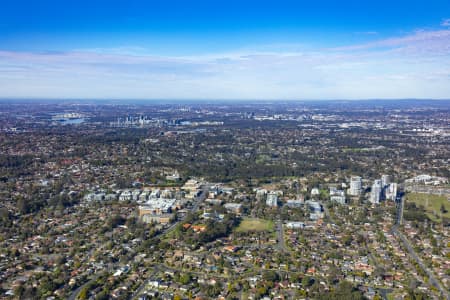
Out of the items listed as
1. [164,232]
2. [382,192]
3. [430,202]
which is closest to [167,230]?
[164,232]

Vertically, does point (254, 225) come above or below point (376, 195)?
below

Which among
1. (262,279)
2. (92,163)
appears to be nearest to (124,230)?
(262,279)

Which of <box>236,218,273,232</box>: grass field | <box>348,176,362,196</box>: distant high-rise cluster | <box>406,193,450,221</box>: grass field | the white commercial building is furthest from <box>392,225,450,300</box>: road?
<box>236,218,273,232</box>: grass field

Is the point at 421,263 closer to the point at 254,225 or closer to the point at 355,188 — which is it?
the point at 254,225

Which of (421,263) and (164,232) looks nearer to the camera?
(421,263)

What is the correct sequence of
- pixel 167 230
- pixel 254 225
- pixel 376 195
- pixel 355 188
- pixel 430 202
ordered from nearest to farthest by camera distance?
pixel 167 230 < pixel 254 225 < pixel 376 195 < pixel 430 202 < pixel 355 188
